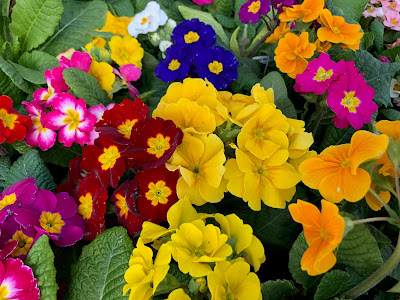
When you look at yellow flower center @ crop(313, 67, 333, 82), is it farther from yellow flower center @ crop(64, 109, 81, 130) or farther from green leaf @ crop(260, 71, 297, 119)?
yellow flower center @ crop(64, 109, 81, 130)

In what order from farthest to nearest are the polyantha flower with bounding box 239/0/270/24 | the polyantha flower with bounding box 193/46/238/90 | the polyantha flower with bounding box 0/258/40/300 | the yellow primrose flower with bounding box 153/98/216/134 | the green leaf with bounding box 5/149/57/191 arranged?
1. the polyantha flower with bounding box 239/0/270/24
2. the polyantha flower with bounding box 193/46/238/90
3. the green leaf with bounding box 5/149/57/191
4. the yellow primrose flower with bounding box 153/98/216/134
5. the polyantha flower with bounding box 0/258/40/300

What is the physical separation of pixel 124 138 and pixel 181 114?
0.55 feet

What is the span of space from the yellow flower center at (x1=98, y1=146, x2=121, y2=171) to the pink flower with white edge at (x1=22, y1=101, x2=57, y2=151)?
1.10 feet

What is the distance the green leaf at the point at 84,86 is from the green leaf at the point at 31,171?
9.6 inches

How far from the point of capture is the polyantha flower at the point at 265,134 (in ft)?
3.16

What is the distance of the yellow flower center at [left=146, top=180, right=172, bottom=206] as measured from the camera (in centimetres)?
101

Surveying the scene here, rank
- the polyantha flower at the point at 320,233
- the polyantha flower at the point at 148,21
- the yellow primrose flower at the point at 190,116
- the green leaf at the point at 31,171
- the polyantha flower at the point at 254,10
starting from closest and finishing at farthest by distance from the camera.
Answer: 1. the polyantha flower at the point at 320,233
2. the yellow primrose flower at the point at 190,116
3. the green leaf at the point at 31,171
4. the polyantha flower at the point at 254,10
5. the polyantha flower at the point at 148,21

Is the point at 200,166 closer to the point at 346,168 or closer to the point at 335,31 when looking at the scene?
the point at 346,168

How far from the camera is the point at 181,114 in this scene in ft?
3.38

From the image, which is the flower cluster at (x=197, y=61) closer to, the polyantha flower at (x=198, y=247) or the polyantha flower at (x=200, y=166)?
the polyantha flower at (x=200, y=166)

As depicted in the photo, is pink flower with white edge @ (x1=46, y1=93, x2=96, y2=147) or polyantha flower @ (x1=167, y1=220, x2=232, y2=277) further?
pink flower with white edge @ (x1=46, y1=93, x2=96, y2=147)

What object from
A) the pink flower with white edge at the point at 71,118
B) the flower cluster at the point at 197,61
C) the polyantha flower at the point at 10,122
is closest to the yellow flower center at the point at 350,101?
the flower cluster at the point at 197,61

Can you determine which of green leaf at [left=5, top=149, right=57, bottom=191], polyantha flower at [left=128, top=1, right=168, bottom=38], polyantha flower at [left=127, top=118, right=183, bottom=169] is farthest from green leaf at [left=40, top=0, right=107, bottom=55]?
A: polyantha flower at [left=127, top=118, right=183, bottom=169]

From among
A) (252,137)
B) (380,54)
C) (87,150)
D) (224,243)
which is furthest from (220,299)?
(380,54)
